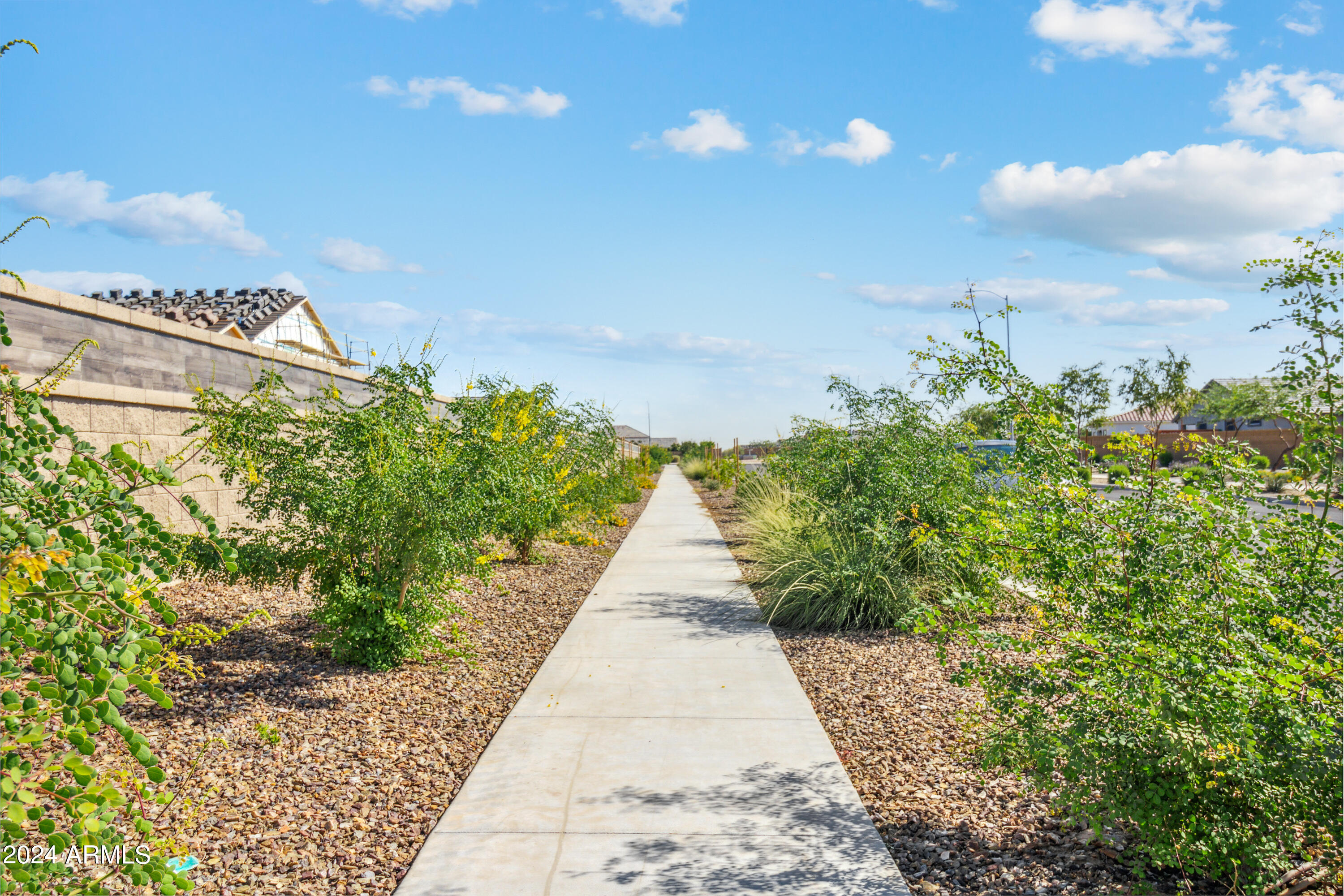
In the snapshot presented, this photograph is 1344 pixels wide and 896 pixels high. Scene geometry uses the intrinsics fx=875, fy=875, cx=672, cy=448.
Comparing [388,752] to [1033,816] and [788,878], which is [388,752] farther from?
[1033,816]

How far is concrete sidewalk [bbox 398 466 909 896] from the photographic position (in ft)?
12.0

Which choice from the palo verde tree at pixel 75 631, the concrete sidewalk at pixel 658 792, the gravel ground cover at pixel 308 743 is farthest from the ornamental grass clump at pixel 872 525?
the palo verde tree at pixel 75 631

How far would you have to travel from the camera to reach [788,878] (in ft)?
12.0

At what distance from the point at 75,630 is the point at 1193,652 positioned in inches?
137

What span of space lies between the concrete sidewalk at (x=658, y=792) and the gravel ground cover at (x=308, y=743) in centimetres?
22

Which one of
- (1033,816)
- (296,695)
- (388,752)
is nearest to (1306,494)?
(1033,816)

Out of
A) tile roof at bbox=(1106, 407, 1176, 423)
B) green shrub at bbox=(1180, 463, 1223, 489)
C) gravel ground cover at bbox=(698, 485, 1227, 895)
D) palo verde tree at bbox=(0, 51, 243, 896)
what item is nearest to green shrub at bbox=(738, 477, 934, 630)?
gravel ground cover at bbox=(698, 485, 1227, 895)

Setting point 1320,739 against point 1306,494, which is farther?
point 1306,494

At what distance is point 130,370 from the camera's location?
317 inches

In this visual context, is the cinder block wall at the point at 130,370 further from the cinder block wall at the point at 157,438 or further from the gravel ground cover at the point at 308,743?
the gravel ground cover at the point at 308,743

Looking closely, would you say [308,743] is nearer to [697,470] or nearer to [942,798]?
[942,798]

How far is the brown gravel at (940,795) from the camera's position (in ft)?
12.0

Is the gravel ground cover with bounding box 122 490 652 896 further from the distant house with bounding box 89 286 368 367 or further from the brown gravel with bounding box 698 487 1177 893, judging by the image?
the distant house with bounding box 89 286 368 367

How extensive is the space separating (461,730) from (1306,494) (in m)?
4.55
